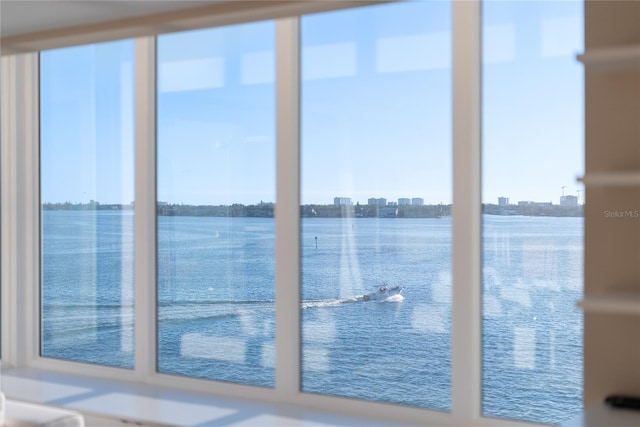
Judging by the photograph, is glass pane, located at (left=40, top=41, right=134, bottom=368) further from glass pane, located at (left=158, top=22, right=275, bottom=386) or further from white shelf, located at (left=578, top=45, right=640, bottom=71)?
white shelf, located at (left=578, top=45, right=640, bottom=71)

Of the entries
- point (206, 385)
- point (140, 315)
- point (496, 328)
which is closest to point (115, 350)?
point (140, 315)

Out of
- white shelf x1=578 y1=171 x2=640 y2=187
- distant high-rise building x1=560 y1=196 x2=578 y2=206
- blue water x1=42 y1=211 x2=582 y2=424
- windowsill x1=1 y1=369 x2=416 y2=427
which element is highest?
white shelf x1=578 y1=171 x2=640 y2=187

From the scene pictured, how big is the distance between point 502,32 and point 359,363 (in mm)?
1777

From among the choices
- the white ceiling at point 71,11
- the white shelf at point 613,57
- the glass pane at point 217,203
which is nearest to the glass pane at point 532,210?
the white shelf at point 613,57

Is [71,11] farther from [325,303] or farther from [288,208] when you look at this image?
[325,303]

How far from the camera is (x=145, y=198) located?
15.4 feet

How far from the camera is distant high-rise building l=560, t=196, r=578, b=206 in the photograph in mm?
3469

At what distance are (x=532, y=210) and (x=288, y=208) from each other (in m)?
1.31

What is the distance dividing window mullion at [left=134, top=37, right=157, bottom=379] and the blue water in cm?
6

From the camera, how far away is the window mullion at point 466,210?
365 cm

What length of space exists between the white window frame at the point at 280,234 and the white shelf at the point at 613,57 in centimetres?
87

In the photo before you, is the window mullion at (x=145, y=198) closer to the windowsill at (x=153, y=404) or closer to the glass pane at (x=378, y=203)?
the windowsill at (x=153, y=404)

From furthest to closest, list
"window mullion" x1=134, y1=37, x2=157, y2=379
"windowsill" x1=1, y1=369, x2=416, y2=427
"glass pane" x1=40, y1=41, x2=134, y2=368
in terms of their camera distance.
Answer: "glass pane" x1=40, y1=41, x2=134, y2=368, "window mullion" x1=134, y1=37, x2=157, y2=379, "windowsill" x1=1, y1=369, x2=416, y2=427

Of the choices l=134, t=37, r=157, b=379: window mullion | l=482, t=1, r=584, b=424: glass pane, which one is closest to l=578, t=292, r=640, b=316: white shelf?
l=482, t=1, r=584, b=424: glass pane
